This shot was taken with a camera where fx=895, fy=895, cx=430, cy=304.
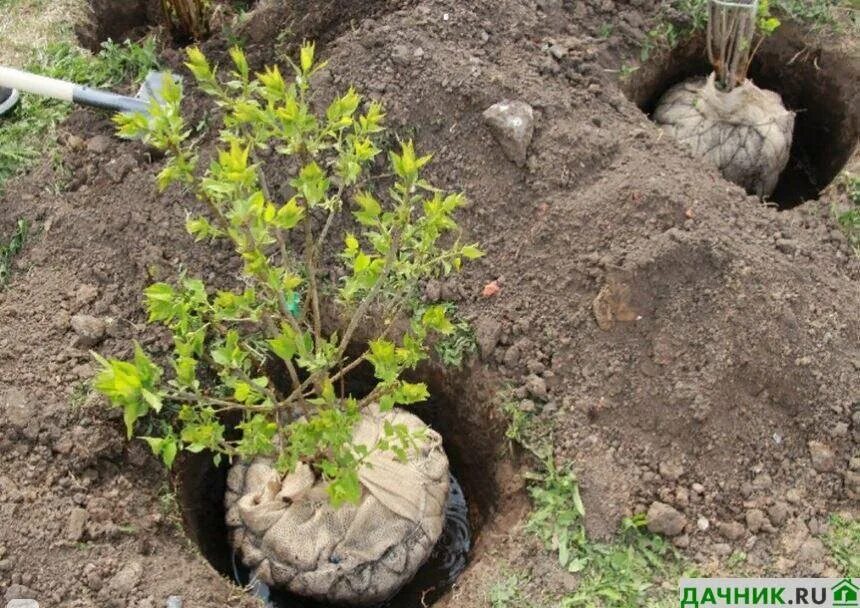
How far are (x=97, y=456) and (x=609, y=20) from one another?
2.12 m

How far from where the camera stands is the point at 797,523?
2248 mm

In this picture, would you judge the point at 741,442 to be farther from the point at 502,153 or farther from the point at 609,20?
the point at 609,20

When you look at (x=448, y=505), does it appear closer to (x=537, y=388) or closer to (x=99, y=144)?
(x=537, y=388)

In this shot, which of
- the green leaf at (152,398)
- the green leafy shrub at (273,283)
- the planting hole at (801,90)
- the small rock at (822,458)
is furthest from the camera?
the planting hole at (801,90)

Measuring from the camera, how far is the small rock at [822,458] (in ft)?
7.63

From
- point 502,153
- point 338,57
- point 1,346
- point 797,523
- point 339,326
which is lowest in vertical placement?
point 797,523

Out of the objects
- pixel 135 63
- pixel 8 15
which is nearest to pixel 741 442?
pixel 135 63

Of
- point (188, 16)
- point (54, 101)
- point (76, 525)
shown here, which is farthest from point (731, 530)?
point (54, 101)

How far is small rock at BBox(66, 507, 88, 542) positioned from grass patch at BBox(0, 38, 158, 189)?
3.94 ft

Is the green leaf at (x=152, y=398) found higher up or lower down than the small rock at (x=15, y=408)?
higher up

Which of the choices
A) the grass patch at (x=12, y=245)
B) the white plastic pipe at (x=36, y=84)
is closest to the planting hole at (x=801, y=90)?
the white plastic pipe at (x=36, y=84)

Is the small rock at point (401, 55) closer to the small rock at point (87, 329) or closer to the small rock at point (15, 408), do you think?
the small rock at point (87, 329)

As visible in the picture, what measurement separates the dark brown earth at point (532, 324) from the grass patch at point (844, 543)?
4 centimetres

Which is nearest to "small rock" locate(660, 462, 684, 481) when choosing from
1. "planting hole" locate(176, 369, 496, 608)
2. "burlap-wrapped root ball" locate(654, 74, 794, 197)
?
"planting hole" locate(176, 369, 496, 608)
